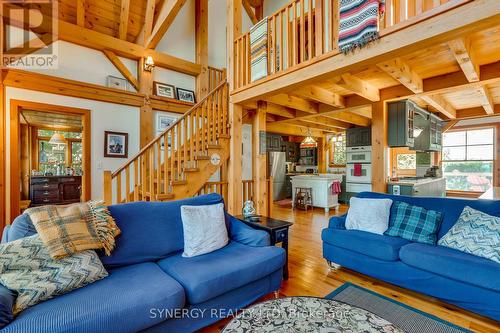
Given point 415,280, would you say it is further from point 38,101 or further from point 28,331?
point 38,101

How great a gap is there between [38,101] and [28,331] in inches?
155

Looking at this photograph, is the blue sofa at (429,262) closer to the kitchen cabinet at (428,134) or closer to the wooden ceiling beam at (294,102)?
the wooden ceiling beam at (294,102)

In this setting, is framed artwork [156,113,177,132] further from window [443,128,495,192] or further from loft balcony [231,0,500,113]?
window [443,128,495,192]

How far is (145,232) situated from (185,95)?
4.06 metres

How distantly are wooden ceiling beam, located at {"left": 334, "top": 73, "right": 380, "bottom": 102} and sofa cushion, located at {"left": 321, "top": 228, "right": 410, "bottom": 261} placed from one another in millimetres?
1913

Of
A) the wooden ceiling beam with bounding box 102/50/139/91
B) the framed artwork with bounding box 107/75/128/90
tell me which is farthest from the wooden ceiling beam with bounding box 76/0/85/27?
the framed artwork with bounding box 107/75/128/90

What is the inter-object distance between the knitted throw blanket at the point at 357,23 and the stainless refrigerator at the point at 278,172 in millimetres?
5497

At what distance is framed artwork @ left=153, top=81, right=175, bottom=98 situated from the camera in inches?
195

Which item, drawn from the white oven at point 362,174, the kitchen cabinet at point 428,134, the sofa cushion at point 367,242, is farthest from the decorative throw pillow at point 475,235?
the white oven at point 362,174

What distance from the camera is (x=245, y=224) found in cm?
239

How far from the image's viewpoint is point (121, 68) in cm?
456

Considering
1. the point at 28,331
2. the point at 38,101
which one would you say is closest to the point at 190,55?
the point at 38,101

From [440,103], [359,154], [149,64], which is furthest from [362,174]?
[149,64]

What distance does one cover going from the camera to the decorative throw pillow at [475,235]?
1.86 m
